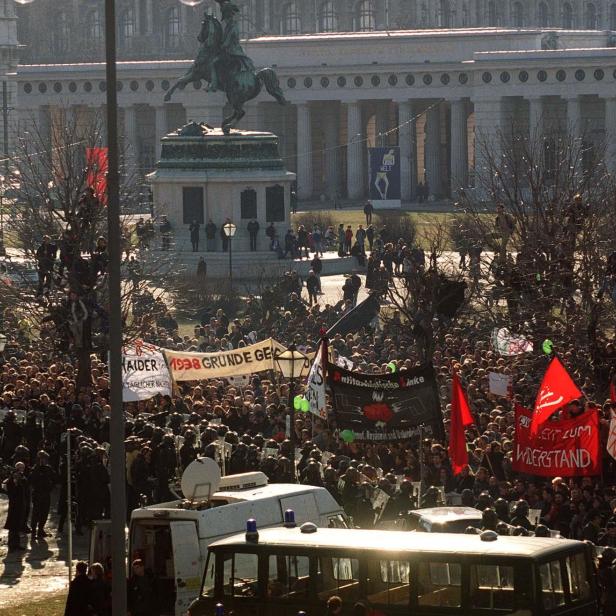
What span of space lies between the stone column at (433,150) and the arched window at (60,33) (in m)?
57.0

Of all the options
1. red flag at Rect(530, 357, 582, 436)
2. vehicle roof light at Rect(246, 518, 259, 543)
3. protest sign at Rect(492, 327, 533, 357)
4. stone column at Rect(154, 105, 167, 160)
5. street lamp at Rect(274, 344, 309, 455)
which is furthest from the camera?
stone column at Rect(154, 105, 167, 160)

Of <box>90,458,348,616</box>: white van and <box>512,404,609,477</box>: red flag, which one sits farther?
<box>512,404,609,477</box>: red flag

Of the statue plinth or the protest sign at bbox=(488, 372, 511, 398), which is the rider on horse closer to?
the statue plinth

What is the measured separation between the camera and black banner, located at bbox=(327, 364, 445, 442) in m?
29.3

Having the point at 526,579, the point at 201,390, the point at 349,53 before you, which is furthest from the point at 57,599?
the point at 349,53

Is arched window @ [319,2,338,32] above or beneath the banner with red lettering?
above

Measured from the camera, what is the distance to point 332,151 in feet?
373

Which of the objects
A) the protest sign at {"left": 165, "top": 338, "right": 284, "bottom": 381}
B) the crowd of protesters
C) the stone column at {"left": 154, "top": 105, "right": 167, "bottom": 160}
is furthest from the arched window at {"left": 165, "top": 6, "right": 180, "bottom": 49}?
the protest sign at {"left": 165, "top": 338, "right": 284, "bottom": 381}

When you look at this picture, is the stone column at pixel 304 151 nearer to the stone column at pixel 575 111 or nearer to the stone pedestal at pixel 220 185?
the stone column at pixel 575 111

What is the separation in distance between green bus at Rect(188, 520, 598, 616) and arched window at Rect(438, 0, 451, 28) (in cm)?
12950

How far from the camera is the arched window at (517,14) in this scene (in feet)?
528

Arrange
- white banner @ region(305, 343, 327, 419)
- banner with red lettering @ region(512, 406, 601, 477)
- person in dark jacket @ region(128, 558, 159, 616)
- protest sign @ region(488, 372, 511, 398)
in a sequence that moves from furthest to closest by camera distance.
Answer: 1. protest sign @ region(488, 372, 511, 398)
2. white banner @ region(305, 343, 327, 419)
3. banner with red lettering @ region(512, 406, 601, 477)
4. person in dark jacket @ region(128, 558, 159, 616)

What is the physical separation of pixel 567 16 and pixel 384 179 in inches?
3349

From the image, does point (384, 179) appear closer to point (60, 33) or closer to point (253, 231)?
point (253, 231)
